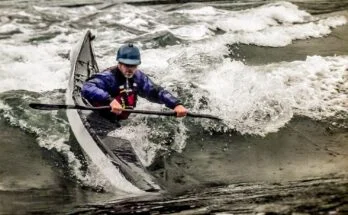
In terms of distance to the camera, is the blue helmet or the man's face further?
the man's face

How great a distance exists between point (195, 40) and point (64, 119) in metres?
5.55

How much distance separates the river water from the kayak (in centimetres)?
18

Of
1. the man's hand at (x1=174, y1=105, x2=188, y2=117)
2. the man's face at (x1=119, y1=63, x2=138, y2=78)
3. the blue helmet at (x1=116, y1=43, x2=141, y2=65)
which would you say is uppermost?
the blue helmet at (x1=116, y1=43, x2=141, y2=65)

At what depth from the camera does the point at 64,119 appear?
26.8ft

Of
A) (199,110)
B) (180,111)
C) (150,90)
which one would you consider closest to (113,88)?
(150,90)

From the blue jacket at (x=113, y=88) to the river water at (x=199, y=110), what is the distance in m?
0.67

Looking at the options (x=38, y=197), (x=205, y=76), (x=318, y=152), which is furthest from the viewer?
(x=205, y=76)

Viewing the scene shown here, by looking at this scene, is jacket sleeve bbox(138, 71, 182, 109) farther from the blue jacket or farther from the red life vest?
the red life vest

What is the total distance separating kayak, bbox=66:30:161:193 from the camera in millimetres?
5637

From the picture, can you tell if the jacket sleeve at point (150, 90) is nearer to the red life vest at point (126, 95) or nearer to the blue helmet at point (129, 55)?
the red life vest at point (126, 95)

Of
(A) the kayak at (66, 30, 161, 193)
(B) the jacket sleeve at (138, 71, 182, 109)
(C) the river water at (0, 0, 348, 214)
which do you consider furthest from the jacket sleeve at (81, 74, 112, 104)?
(C) the river water at (0, 0, 348, 214)

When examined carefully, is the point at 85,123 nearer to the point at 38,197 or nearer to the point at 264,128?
the point at 38,197

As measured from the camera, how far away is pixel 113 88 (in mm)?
6848

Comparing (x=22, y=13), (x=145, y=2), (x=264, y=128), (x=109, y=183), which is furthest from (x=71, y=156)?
(x=145, y=2)
